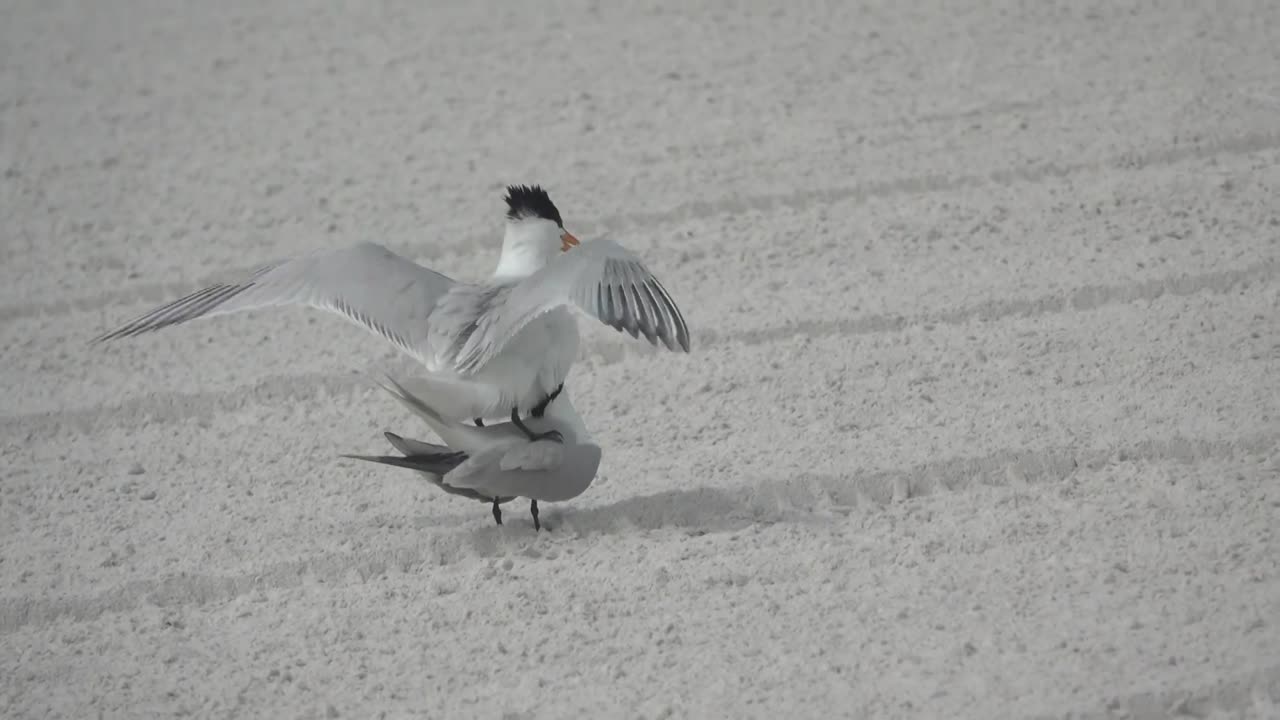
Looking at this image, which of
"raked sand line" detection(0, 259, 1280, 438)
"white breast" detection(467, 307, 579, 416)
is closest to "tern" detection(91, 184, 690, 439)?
"white breast" detection(467, 307, 579, 416)

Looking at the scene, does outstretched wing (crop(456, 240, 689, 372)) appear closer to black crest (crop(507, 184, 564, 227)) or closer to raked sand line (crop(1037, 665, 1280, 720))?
black crest (crop(507, 184, 564, 227))

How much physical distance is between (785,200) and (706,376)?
96 centimetres

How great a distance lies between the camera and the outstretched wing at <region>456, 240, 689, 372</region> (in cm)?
278

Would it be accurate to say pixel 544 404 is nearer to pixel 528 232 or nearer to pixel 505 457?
pixel 505 457

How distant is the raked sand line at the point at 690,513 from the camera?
308 cm

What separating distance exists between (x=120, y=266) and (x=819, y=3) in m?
2.70

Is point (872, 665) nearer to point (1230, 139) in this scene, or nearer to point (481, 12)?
point (1230, 139)

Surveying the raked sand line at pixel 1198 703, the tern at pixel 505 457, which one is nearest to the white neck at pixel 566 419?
the tern at pixel 505 457

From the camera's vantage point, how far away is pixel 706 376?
3736 millimetres

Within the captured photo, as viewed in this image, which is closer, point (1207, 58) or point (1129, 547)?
point (1129, 547)

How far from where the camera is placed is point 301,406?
3803 mm

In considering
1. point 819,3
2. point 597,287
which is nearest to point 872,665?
point 597,287

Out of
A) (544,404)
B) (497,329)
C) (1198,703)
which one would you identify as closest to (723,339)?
(544,404)

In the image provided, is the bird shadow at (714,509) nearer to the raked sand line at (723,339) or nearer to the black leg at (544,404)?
the black leg at (544,404)
